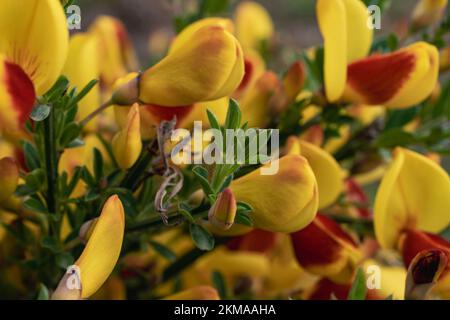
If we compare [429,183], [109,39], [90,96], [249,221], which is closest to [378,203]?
[429,183]

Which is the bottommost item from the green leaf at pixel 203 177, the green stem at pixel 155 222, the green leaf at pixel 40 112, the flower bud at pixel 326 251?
the flower bud at pixel 326 251

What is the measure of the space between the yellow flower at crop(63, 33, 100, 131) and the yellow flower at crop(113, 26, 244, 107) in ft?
0.35

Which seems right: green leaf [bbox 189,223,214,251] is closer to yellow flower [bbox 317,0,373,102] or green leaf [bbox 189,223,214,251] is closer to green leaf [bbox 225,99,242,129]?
green leaf [bbox 225,99,242,129]

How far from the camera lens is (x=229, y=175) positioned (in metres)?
Answer: 0.57

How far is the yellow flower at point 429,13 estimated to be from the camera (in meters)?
0.80

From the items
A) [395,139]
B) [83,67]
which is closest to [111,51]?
[83,67]

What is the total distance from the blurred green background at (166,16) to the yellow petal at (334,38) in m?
2.32

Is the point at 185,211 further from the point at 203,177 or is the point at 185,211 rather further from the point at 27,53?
the point at 27,53

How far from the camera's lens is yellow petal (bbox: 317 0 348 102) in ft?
2.20

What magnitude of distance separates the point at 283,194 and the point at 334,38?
164 millimetres

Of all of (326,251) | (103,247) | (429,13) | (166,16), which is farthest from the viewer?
(166,16)

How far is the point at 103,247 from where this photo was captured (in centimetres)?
54

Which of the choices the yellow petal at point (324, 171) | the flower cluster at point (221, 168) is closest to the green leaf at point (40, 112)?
the flower cluster at point (221, 168)

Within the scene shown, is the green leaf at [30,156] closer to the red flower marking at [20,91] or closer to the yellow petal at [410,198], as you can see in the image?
the red flower marking at [20,91]
